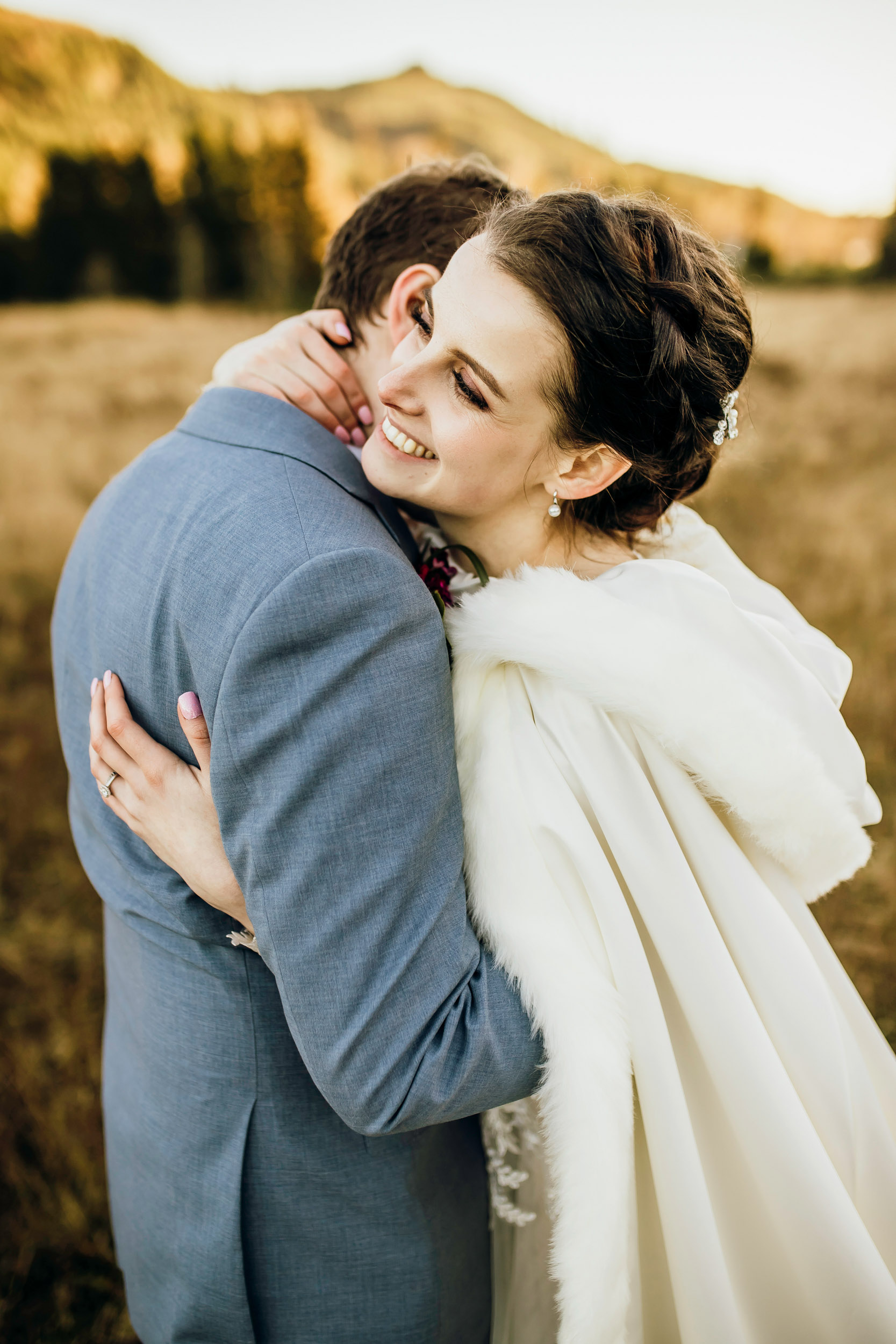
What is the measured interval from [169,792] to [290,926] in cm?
32

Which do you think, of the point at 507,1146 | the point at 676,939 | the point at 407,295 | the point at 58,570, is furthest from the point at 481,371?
the point at 58,570

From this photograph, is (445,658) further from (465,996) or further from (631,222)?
(631,222)

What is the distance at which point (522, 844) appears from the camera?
3.56 ft

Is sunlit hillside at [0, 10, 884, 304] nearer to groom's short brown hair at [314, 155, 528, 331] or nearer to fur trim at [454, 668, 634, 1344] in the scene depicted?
groom's short brown hair at [314, 155, 528, 331]

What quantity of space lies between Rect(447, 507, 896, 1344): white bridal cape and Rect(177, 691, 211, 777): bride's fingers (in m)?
0.37

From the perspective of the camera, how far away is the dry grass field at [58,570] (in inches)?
91.3

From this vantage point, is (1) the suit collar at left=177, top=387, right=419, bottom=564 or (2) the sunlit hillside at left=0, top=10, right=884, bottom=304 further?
(2) the sunlit hillside at left=0, top=10, right=884, bottom=304

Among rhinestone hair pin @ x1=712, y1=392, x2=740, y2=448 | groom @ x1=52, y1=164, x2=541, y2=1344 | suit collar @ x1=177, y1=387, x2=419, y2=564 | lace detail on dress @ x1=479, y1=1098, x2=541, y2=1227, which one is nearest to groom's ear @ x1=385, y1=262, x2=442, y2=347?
groom @ x1=52, y1=164, x2=541, y2=1344

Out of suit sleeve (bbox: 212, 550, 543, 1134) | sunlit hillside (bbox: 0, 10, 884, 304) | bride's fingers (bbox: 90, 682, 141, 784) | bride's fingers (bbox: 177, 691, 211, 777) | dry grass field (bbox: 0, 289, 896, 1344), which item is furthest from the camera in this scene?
sunlit hillside (bbox: 0, 10, 884, 304)

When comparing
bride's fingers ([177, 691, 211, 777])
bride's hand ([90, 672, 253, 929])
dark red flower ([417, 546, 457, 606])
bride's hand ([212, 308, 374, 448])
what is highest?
bride's hand ([212, 308, 374, 448])

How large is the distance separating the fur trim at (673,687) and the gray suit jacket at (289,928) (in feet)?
0.63

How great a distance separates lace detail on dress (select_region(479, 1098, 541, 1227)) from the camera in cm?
139

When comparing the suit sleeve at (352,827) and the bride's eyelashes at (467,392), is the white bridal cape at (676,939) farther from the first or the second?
the bride's eyelashes at (467,392)

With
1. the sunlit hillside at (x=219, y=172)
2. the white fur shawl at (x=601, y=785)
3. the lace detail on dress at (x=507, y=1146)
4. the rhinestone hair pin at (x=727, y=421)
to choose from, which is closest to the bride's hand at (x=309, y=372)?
the white fur shawl at (x=601, y=785)
